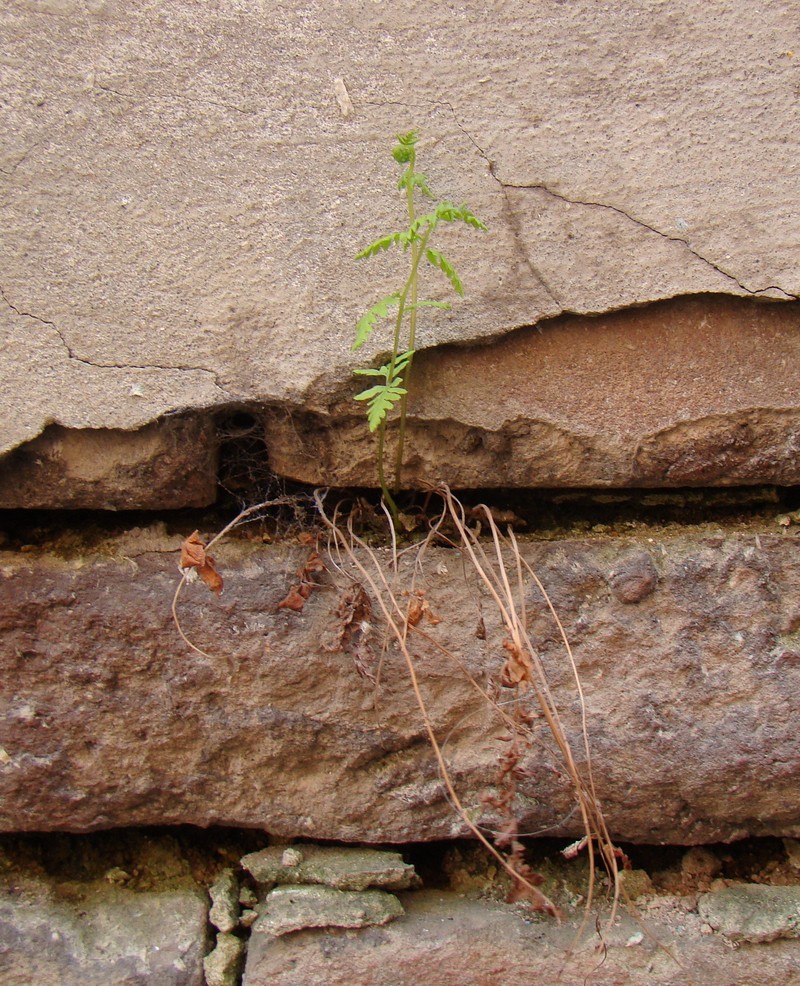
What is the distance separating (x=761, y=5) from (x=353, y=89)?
0.67 metres

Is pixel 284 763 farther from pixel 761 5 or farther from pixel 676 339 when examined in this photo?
pixel 761 5

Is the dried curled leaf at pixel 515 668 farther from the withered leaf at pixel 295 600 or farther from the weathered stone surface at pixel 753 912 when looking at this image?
the weathered stone surface at pixel 753 912

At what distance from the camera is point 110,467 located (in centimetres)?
146

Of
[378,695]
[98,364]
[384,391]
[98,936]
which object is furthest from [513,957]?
[98,364]

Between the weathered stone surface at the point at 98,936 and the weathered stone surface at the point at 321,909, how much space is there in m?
0.12

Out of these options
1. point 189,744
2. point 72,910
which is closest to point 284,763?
point 189,744

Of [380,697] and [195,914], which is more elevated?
[380,697]

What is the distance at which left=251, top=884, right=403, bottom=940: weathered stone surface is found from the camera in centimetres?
141

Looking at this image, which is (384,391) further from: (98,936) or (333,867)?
(98,936)

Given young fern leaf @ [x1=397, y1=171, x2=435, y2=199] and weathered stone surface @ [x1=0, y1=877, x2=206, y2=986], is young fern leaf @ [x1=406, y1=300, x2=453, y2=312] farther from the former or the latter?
weathered stone surface @ [x1=0, y1=877, x2=206, y2=986]

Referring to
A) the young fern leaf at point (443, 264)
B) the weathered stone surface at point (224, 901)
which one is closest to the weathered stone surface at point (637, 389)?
the young fern leaf at point (443, 264)

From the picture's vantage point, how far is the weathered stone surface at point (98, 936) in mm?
1429

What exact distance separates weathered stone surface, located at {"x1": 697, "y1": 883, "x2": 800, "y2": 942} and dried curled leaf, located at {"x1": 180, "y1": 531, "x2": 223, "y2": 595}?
0.95 metres

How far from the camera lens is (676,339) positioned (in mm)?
1445
